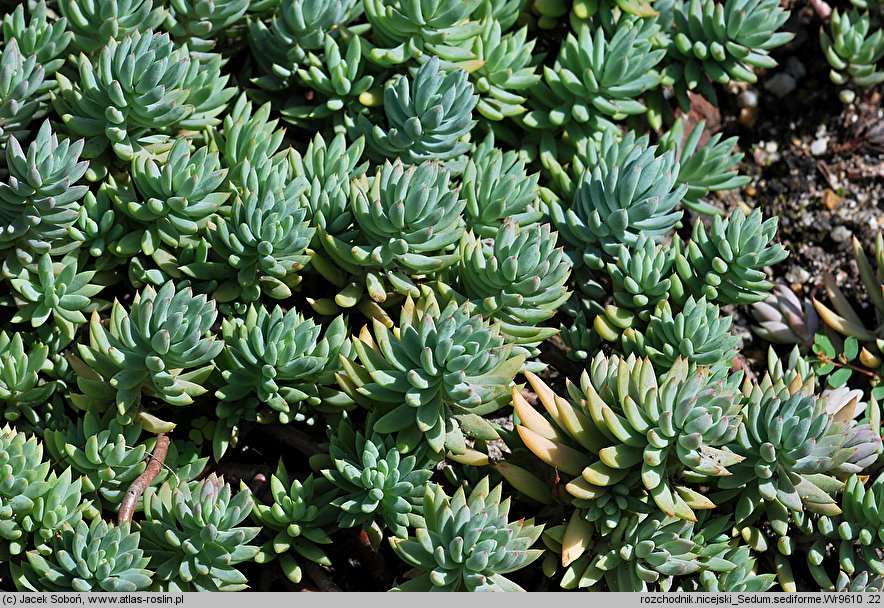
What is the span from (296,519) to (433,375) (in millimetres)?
515

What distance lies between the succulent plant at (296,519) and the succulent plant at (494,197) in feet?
2.78

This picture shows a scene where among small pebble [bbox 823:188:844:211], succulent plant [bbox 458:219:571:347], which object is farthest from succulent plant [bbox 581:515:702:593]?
small pebble [bbox 823:188:844:211]

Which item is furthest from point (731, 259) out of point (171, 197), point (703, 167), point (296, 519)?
point (171, 197)

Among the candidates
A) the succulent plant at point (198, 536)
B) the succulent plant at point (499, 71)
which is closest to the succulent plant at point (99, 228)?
the succulent plant at point (198, 536)

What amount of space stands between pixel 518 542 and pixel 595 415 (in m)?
0.35

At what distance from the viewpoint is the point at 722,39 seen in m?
2.95

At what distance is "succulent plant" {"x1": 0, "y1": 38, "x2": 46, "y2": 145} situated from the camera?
246cm

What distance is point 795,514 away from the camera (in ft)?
7.51

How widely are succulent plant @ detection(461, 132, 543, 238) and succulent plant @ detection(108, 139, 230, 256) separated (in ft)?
2.24

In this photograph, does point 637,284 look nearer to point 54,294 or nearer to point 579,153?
point 579,153

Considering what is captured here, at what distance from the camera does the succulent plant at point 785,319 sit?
9.62ft

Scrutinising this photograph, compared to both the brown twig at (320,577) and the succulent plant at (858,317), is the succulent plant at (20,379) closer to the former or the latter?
the brown twig at (320,577)

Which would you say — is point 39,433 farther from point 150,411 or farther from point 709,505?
point 709,505

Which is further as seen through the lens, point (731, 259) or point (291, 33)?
point (291, 33)
